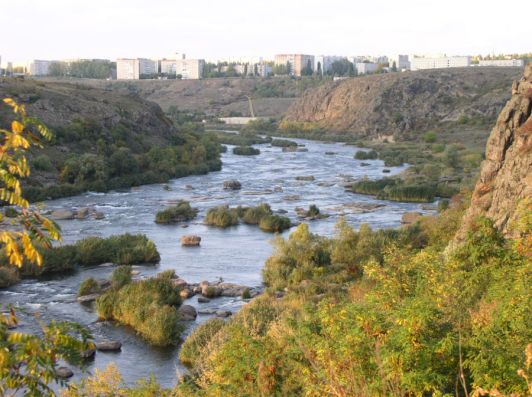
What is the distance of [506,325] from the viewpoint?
873cm

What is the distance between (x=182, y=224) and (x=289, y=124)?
181ft

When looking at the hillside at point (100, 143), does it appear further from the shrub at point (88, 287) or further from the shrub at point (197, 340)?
the shrub at point (197, 340)

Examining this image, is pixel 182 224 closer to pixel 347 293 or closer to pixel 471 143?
pixel 347 293

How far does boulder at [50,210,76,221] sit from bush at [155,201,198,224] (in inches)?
140

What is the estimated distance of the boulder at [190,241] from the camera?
27.5 m

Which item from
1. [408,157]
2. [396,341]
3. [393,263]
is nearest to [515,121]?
[393,263]

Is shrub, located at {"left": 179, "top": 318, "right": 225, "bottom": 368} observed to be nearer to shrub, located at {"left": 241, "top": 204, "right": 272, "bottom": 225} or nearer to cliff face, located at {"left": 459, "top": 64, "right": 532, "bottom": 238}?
cliff face, located at {"left": 459, "top": 64, "right": 532, "bottom": 238}

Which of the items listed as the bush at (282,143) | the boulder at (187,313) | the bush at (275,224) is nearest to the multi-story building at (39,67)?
the bush at (282,143)

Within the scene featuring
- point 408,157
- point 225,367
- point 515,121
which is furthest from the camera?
point 408,157

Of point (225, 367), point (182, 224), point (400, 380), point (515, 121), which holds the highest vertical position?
point (515, 121)

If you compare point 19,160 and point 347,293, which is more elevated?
point 19,160

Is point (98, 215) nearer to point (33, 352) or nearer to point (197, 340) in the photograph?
point (197, 340)

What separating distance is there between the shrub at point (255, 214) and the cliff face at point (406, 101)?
41.9 meters

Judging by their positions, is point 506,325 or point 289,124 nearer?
point 506,325
